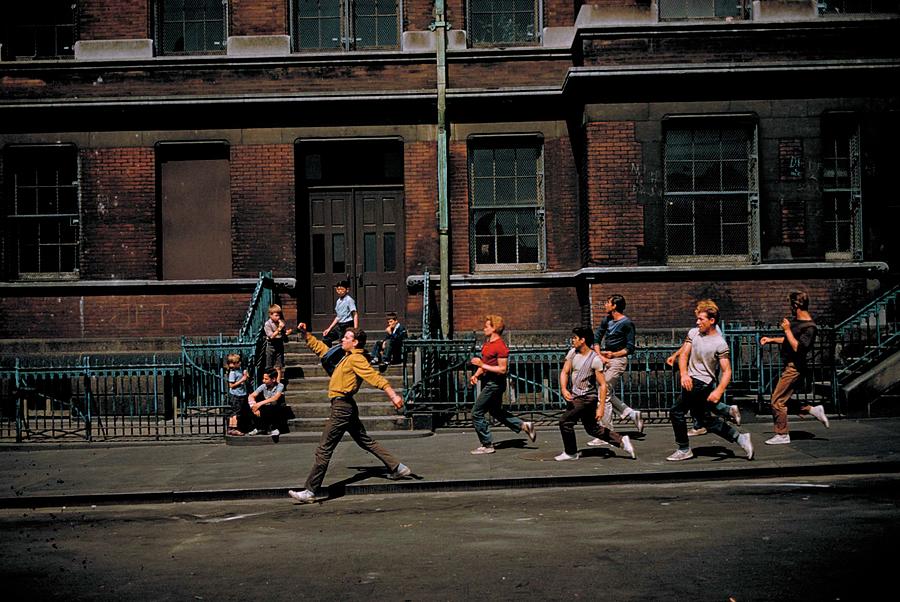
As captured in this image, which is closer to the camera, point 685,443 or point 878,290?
point 685,443

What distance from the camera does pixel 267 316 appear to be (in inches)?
698

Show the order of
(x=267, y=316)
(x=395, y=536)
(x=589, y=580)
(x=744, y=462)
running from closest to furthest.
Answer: (x=589, y=580) → (x=395, y=536) → (x=744, y=462) → (x=267, y=316)

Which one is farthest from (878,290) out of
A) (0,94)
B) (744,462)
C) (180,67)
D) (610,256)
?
(0,94)

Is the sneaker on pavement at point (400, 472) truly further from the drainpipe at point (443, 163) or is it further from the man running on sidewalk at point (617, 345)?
the drainpipe at point (443, 163)

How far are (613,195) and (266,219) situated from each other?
6.67 m

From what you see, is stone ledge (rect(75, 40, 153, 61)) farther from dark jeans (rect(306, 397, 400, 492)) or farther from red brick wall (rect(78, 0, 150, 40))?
dark jeans (rect(306, 397, 400, 492))

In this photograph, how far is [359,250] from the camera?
18812 millimetres

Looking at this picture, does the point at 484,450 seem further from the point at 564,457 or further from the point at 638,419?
the point at 638,419

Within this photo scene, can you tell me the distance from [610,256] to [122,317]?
9.40m

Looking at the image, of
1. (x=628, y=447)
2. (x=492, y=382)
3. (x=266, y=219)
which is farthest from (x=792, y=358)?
(x=266, y=219)

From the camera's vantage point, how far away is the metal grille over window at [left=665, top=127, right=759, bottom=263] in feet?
55.9

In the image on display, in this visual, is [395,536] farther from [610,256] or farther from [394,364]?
[610,256]

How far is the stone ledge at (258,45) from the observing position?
60.8ft

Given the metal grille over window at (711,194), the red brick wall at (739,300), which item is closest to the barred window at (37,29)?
the red brick wall at (739,300)
